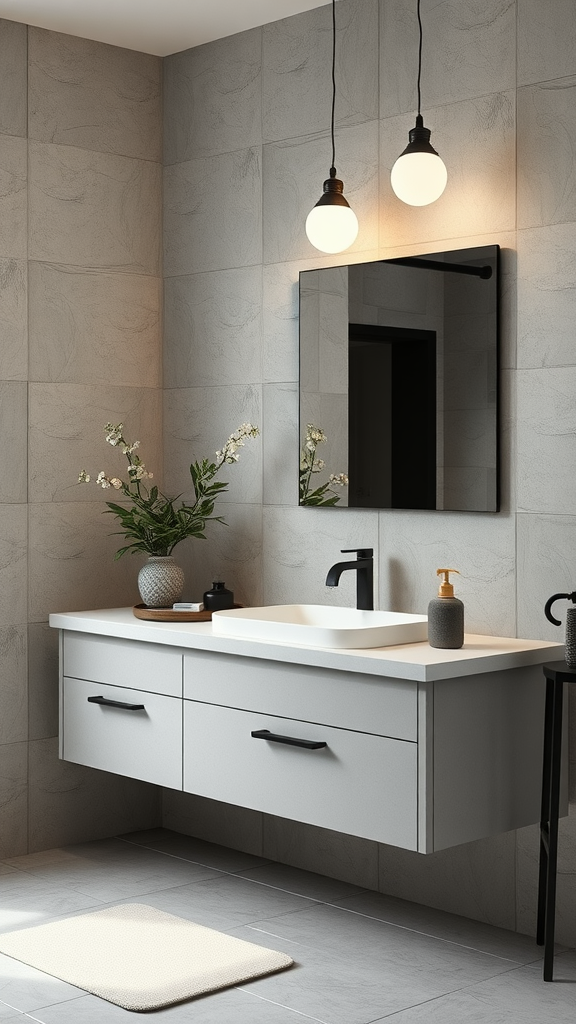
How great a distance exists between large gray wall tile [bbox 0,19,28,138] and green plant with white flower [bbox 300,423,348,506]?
1337 mm

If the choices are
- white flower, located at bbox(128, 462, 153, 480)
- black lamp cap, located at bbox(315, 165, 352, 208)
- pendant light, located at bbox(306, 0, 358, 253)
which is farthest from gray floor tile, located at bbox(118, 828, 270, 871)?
black lamp cap, located at bbox(315, 165, 352, 208)

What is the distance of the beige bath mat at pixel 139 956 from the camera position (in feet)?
9.36

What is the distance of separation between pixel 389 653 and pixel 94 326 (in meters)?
1.72

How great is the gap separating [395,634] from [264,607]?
68 cm

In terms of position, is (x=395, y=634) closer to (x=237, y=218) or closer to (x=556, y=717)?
(x=556, y=717)

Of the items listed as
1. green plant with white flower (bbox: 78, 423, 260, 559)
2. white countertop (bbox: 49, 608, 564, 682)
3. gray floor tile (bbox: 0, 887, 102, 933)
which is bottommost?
gray floor tile (bbox: 0, 887, 102, 933)

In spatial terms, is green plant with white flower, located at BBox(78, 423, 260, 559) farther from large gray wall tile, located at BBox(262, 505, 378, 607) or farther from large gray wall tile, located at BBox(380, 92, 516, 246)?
large gray wall tile, located at BBox(380, 92, 516, 246)

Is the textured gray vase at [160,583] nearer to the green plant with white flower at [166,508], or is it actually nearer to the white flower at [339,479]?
the green plant with white flower at [166,508]

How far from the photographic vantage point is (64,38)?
3977 millimetres

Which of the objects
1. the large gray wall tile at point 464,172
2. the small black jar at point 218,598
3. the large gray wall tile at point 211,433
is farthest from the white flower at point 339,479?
the large gray wall tile at point 464,172

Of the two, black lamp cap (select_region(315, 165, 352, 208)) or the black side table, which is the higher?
black lamp cap (select_region(315, 165, 352, 208))

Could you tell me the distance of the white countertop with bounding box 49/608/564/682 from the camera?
282cm

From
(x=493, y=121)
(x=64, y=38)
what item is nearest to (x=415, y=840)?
(x=493, y=121)

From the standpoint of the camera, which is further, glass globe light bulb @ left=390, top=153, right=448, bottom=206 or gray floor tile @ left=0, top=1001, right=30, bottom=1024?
glass globe light bulb @ left=390, top=153, right=448, bottom=206
